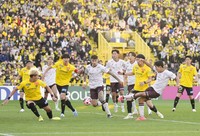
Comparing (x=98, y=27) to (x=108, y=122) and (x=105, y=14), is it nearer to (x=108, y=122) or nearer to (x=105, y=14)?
(x=105, y=14)

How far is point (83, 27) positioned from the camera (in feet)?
166

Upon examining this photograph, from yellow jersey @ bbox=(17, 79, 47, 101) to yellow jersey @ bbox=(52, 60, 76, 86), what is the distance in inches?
125

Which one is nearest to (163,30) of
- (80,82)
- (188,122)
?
(80,82)

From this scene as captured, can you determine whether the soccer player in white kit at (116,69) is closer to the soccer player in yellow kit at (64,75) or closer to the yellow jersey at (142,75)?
the soccer player in yellow kit at (64,75)

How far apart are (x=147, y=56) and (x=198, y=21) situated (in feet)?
21.4

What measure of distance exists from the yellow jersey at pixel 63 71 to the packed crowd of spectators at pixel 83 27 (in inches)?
568

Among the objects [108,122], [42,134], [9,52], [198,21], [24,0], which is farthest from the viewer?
[198,21]

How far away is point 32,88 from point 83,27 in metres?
25.3

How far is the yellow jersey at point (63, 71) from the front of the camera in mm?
28859

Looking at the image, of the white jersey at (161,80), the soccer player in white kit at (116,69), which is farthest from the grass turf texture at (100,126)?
the soccer player in white kit at (116,69)

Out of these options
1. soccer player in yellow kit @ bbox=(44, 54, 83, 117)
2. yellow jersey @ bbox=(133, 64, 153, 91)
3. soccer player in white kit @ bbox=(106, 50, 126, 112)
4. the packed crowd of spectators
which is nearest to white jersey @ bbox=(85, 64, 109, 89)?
soccer player in yellow kit @ bbox=(44, 54, 83, 117)

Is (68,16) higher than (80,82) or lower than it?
higher

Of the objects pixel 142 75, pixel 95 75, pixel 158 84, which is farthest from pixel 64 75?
pixel 158 84

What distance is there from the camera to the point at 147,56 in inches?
1984
